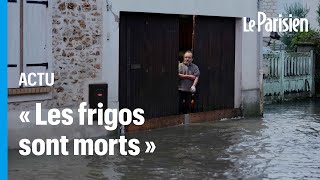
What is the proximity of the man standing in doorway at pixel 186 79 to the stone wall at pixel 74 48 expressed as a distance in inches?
122

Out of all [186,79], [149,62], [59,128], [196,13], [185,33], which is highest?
[196,13]

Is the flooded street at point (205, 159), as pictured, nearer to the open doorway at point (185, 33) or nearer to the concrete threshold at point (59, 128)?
the concrete threshold at point (59, 128)

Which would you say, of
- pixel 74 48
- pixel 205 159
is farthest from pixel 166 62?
pixel 205 159

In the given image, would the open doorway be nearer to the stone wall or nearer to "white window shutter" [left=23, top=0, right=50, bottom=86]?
the stone wall

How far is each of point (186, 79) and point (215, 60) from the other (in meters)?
1.38

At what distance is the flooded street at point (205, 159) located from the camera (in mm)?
8820

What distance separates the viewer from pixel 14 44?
10.6 meters

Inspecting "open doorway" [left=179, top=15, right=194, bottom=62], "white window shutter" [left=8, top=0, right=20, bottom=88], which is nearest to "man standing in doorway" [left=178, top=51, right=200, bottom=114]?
"open doorway" [left=179, top=15, right=194, bottom=62]

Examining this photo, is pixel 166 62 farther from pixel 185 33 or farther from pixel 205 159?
pixel 205 159

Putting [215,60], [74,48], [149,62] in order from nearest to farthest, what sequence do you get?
[74,48]
[149,62]
[215,60]

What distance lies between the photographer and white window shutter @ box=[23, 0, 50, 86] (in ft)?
35.3

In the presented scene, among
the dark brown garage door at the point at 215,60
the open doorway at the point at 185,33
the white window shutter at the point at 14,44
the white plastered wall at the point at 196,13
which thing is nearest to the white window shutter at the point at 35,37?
the white window shutter at the point at 14,44

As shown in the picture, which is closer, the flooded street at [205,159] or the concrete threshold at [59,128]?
the flooded street at [205,159]

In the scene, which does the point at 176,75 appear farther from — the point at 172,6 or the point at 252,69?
the point at 252,69
